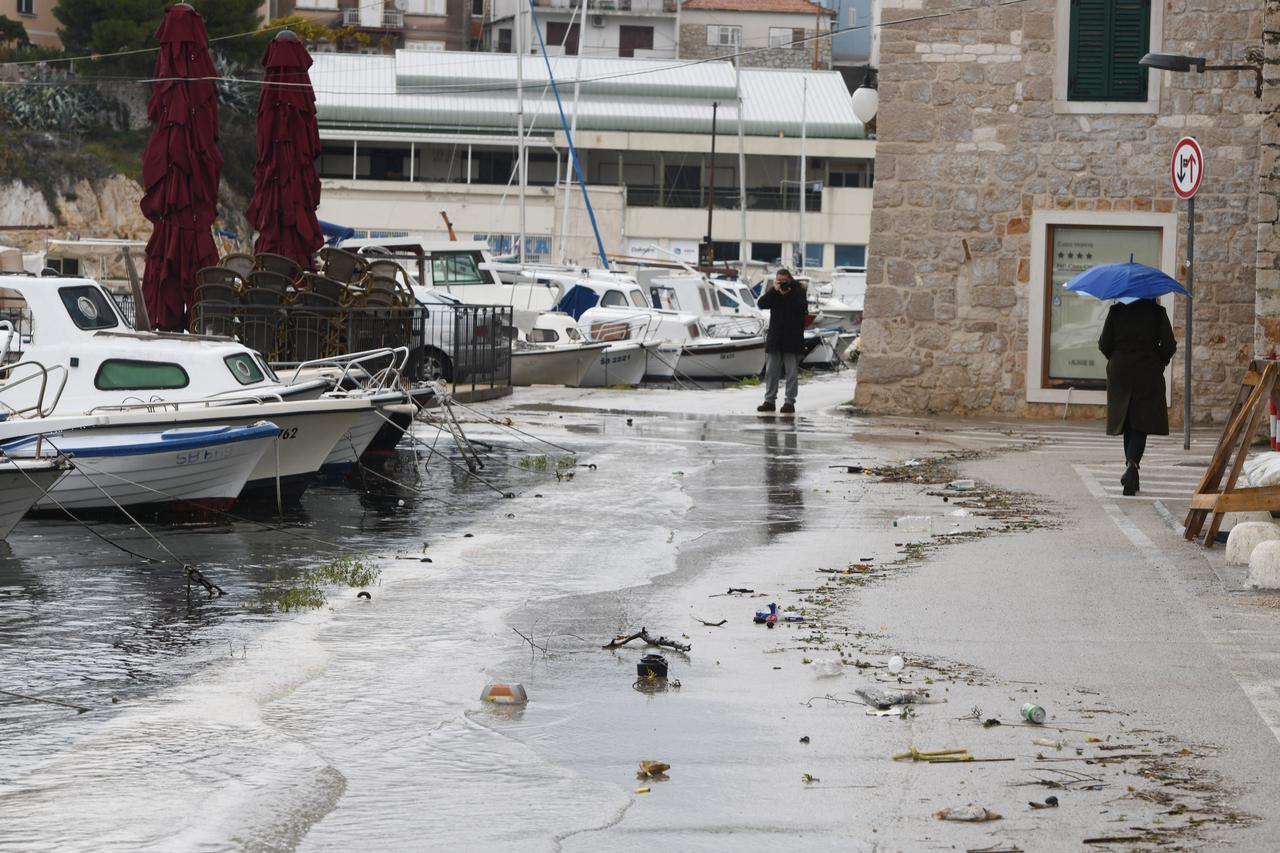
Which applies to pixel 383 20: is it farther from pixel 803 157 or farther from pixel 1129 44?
pixel 1129 44

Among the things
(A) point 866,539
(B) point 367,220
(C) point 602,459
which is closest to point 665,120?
(B) point 367,220

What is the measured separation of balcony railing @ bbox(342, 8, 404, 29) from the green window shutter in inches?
2773

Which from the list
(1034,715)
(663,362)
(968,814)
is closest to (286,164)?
(663,362)

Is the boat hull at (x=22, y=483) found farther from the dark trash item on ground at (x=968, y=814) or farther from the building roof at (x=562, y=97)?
the building roof at (x=562, y=97)

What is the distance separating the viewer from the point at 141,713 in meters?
7.43

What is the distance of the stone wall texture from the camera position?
2228cm

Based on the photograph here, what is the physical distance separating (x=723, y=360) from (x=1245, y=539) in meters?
28.3

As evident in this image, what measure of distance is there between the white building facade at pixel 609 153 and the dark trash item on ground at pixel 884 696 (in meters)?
63.1

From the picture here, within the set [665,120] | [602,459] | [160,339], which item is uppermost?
[665,120]

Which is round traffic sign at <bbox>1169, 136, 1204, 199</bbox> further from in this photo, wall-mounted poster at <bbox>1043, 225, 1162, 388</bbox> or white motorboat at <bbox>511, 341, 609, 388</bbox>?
white motorboat at <bbox>511, 341, 609, 388</bbox>

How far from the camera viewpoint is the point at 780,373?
2392 centimetres

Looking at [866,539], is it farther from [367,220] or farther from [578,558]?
[367,220]

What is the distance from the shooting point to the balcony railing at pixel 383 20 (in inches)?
3504

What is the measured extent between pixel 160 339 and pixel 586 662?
28.3 ft
